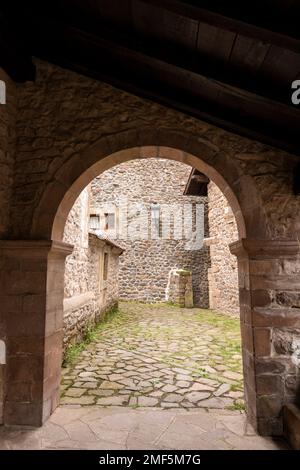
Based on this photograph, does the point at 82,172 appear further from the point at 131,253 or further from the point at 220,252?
the point at 131,253

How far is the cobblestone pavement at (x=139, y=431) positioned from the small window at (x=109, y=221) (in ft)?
→ 36.0

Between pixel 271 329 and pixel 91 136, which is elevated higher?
pixel 91 136

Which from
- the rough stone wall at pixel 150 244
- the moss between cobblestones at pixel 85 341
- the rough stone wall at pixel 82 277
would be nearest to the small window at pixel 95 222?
the rough stone wall at pixel 150 244

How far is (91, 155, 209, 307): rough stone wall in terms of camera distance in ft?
43.4

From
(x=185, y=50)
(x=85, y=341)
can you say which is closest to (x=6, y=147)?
(x=185, y=50)

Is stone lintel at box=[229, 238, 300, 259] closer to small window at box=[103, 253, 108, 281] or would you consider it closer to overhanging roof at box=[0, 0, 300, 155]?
overhanging roof at box=[0, 0, 300, 155]

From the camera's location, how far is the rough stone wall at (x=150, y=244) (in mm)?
13219

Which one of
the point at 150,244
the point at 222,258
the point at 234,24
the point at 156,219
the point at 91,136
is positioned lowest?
the point at 222,258

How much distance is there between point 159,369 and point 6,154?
3437 millimetres

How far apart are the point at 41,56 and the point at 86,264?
402cm

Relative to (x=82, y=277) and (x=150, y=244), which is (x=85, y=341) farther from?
(x=150, y=244)

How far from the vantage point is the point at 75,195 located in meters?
3.07

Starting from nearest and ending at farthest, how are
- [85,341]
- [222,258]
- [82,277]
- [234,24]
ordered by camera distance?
1. [234,24]
2. [85,341]
3. [82,277]
4. [222,258]

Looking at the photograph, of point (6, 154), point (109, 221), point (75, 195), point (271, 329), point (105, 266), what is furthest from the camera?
point (109, 221)
